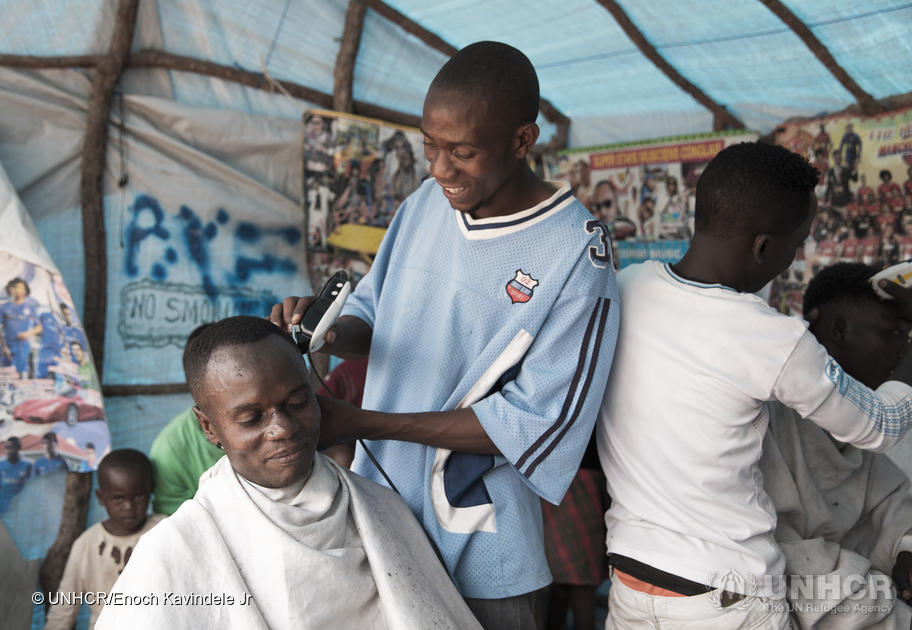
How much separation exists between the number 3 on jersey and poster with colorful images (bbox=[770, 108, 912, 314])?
2175 millimetres

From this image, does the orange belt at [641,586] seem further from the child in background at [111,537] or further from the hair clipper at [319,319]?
the child in background at [111,537]

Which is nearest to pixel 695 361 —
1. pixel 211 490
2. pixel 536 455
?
pixel 536 455

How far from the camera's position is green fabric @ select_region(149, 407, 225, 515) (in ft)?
10.7

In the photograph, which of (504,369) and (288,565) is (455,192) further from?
(288,565)

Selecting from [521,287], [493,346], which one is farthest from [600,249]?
[493,346]

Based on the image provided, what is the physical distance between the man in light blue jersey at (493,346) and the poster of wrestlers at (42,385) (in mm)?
2224

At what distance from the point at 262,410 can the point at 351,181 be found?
111 inches

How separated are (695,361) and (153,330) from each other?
2965 millimetres

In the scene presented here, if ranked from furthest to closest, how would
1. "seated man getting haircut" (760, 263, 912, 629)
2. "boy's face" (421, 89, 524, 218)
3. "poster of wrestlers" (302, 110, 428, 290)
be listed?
"poster of wrestlers" (302, 110, 428, 290), "seated man getting haircut" (760, 263, 912, 629), "boy's face" (421, 89, 524, 218)

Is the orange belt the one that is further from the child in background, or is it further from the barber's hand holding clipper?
the child in background

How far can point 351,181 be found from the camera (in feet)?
13.2

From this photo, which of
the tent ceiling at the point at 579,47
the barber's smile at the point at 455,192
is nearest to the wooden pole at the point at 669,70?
the tent ceiling at the point at 579,47

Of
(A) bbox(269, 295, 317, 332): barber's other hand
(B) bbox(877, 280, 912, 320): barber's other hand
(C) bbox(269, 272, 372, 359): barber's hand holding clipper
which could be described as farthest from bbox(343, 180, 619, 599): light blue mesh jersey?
(B) bbox(877, 280, 912, 320): barber's other hand

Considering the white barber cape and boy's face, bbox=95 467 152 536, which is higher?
the white barber cape
